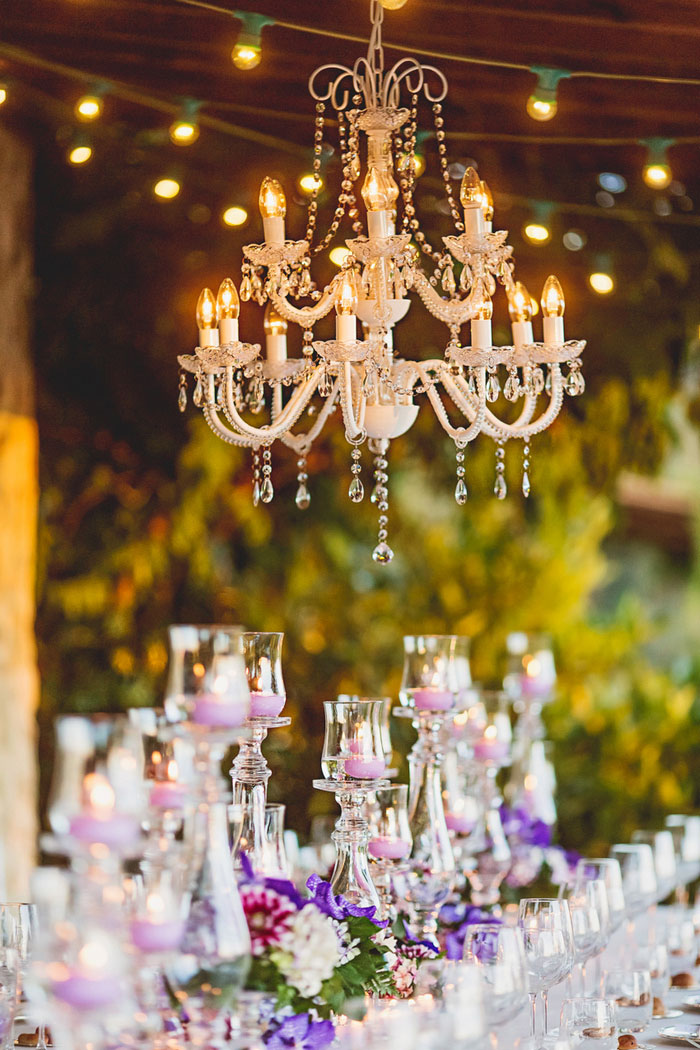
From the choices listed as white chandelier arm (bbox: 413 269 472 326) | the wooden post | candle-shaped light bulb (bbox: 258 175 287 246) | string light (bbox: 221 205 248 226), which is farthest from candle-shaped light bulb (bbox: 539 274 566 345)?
the wooden post

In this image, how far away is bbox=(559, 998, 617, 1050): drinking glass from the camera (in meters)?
2.29

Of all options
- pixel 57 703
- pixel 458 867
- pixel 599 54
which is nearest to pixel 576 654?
pixel 57 703

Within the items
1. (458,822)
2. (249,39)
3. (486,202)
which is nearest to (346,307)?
(486,202)

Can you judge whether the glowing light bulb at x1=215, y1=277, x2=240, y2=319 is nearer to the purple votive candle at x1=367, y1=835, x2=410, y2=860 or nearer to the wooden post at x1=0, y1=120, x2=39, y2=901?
the purple votive candle at x1=367, y1=835, x2=410, y2=860

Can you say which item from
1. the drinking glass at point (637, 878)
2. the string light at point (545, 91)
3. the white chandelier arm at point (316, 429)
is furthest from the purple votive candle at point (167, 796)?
the string light at point (545, 91)

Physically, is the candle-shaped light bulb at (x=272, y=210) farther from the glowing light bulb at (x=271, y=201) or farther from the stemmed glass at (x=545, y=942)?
the stemmed glass at (x=545, y=942)

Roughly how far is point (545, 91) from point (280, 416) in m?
1.18

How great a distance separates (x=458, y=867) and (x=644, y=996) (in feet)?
2.21

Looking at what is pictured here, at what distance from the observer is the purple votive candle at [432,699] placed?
9.03ft

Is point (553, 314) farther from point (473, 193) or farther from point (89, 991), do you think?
point (89, 991)

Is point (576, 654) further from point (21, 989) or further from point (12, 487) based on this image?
point (21, 989)

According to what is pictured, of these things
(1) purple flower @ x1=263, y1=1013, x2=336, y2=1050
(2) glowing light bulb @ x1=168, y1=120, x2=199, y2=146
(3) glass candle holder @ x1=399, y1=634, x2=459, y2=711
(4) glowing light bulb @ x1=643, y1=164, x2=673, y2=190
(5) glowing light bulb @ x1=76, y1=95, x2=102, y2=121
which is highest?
(5) glowing light bulb @ x1=76, y1=95, x2=102, y2=121

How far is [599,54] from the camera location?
302cm

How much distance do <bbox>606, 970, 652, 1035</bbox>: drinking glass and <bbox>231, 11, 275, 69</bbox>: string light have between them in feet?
6.46
